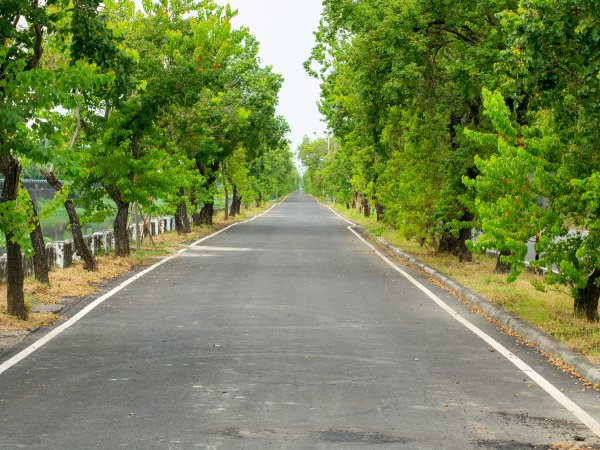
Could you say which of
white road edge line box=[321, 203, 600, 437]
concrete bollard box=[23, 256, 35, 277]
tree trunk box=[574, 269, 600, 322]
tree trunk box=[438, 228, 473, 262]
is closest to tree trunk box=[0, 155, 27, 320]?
concrete bollard box=[23, 256, 35, 277]

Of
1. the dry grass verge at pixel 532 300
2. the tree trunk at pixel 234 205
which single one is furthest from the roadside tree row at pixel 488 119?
the tree trunk at pixel 234 205

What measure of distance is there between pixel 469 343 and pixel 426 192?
13.1 meters

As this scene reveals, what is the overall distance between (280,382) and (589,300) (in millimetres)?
5604

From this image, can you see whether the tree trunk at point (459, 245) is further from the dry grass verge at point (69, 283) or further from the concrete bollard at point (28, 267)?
the concrete bollard at point (28, 267)

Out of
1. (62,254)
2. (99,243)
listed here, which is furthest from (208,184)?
(62,254)

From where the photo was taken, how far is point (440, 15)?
18.8m

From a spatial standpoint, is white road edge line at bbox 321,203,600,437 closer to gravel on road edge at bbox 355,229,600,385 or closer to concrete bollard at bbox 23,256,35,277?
gravel on road edge at bbox 355,229,600,385

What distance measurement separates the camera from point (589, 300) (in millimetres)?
12062

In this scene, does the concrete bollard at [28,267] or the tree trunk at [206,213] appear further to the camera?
the tree trunk at [206,213]

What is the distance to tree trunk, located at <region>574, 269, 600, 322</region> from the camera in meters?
11.9

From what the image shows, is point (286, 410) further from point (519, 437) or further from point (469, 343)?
point (469, 343)

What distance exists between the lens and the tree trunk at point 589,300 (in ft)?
39.0

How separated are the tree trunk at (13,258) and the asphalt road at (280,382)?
927 millimetres

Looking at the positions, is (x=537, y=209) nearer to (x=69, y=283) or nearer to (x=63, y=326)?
(x=63, y=326)
